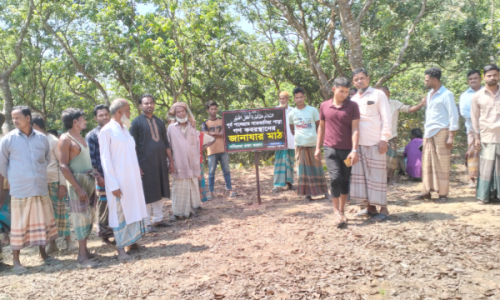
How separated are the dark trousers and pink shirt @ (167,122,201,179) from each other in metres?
2.20

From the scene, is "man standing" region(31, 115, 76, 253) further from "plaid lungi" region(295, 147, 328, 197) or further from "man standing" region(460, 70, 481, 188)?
"man standing" region(460, 70, 481, 188)

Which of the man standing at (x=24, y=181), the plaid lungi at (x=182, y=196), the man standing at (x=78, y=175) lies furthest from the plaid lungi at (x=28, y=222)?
the plaid lungi at (x=182, y=196)

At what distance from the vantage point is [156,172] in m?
5.31

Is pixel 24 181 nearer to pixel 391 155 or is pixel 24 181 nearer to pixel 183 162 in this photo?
pixel 183 162

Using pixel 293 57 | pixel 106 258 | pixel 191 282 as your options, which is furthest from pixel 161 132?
pixel 293 57

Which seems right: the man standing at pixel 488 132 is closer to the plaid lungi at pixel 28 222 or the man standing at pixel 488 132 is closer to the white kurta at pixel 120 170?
the white kurta at pixel 120 170

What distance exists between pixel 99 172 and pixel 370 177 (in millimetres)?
3469

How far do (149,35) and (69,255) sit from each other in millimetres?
9314

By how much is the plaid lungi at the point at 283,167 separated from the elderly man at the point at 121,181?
3479 millimetres

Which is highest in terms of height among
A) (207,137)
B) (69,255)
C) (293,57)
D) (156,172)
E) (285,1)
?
(285,1)

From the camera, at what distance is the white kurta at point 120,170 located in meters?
4.02

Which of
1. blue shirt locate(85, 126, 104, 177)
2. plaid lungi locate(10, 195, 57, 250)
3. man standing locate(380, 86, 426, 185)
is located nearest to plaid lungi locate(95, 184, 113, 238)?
blue shirt locate(85, 126, 104, 177)

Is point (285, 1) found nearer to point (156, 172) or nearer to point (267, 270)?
point (156, 172)

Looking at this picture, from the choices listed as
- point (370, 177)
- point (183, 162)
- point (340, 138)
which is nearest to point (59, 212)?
point (183, 162)
